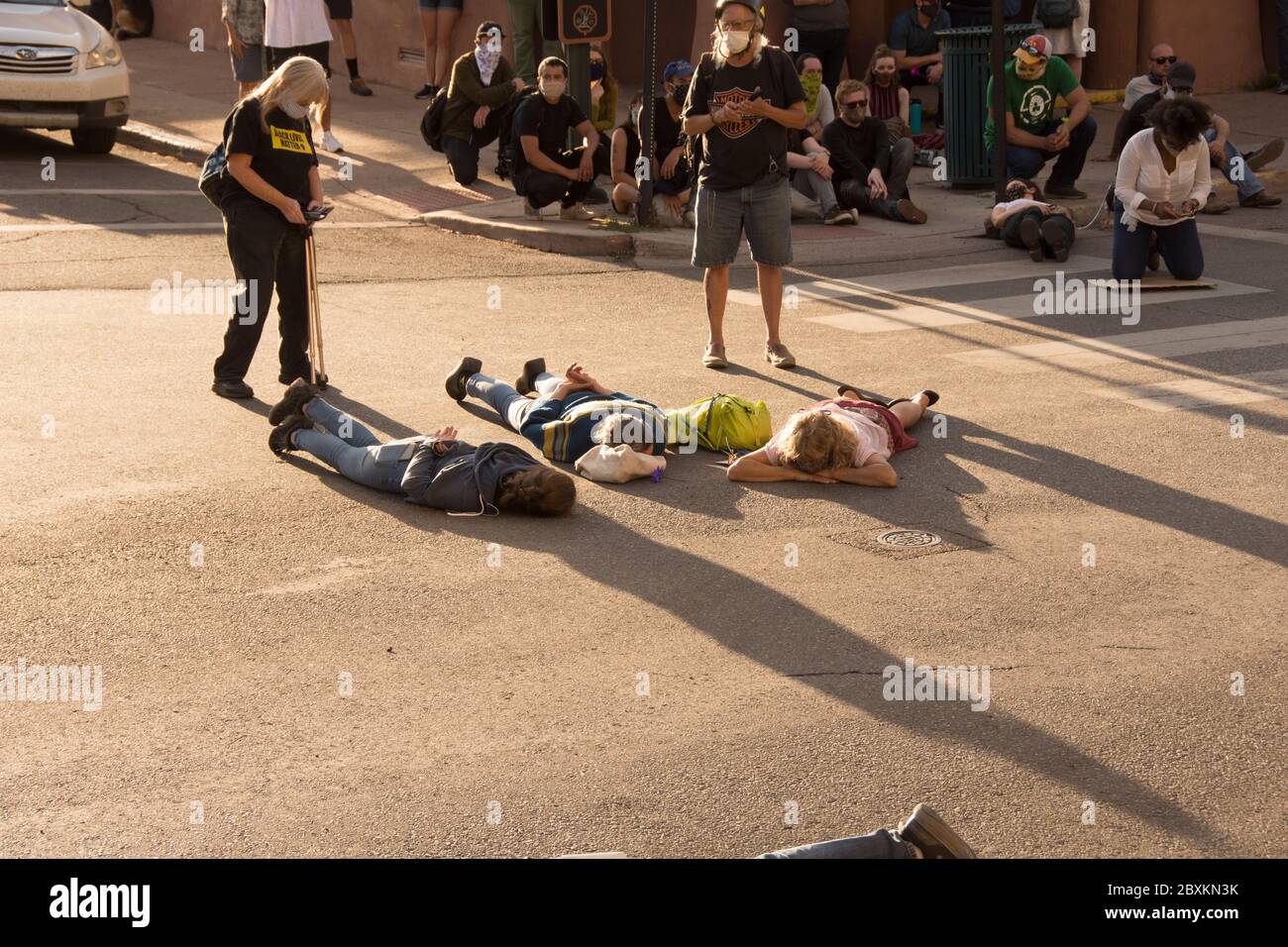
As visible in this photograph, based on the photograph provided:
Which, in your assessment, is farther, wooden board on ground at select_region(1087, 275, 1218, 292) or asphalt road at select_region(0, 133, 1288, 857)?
wooden board on ground at select_region(1087, 275, 1218, 292)

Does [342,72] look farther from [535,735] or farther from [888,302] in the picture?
[535,735]

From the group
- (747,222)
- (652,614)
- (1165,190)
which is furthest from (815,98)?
(652,614)

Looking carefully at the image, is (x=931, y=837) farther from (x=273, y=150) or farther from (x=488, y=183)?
(x=488, y=183)

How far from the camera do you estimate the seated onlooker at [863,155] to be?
15.6 metres

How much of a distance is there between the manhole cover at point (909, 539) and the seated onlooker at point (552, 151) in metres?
8.45

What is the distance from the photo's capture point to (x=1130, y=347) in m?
10.9

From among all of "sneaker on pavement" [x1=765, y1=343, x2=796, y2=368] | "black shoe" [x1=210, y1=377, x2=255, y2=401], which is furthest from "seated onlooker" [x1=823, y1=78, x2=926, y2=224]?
"black shoe" [x1=210, y1=377, x2=255, y2=401]

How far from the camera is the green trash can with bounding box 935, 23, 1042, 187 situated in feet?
54.0

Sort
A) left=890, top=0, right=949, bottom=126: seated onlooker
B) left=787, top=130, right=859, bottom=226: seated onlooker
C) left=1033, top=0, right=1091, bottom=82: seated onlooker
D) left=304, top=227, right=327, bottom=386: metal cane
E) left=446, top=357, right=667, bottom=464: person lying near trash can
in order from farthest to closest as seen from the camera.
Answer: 1. left=890, top=0, right=949, bottom=126: seated onlooker
2. left=1033, top=0, right=1091, bottom=82: seated onlooker
3. left=787, top=130, right=859, bottom=226: seated onlooker
4. left=304, top=227, right=327, bottom=386: metal cane
5. left=446, top=357, right=667, bottom=464: person lying near trash can

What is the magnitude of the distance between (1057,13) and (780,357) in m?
10.6

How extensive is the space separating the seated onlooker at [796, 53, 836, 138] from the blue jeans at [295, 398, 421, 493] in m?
8.92

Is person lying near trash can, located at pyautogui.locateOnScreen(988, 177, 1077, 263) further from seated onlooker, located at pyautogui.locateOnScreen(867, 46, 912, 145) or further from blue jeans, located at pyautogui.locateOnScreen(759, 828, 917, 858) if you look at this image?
blue jeans, located at pyautogui.locateOnScreen(759, 828, 917, 858)

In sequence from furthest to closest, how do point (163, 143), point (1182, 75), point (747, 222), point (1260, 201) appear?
point (163, 143), point (1260, 201), point (1182, 75), point (747, 222)
